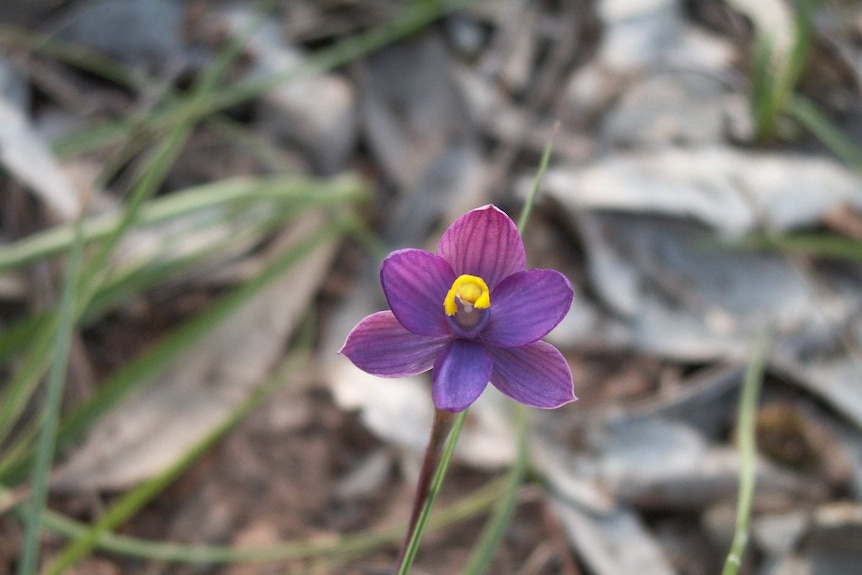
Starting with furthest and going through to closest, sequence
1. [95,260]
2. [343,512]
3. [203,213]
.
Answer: [203,213] < [343,512] < [95,260]

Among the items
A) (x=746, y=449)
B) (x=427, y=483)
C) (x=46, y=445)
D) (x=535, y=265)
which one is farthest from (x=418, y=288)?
(x=535, y=265)

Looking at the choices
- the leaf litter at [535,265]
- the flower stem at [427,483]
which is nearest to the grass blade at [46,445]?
the leaf litter at [535,265]

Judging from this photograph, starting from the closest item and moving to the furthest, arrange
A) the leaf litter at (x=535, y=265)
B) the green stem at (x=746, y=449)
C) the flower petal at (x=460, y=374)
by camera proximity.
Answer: the flower petal at (x=460, y=374)
the green stem at (x=746, y=449)
the leaf litter at (x=535, y=265)

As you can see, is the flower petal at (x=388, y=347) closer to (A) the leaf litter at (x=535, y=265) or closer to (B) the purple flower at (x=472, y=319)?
(B) the purple flower at (x=472, y=319)

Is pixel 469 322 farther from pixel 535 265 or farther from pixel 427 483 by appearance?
pixel 535 265

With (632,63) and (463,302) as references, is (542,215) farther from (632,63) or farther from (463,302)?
(463,302)

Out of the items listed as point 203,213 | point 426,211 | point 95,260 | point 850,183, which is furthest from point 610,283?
point 95,260
